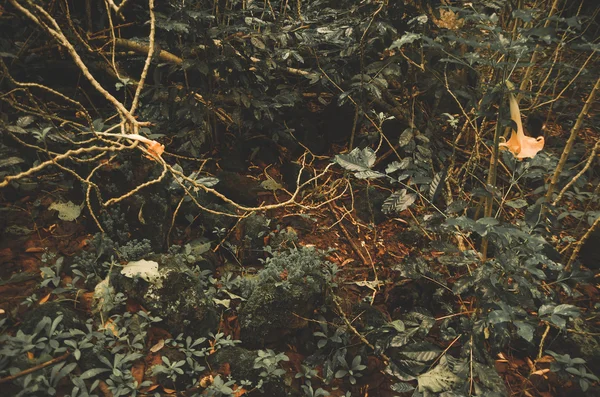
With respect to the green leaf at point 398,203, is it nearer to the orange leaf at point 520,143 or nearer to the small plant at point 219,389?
the orange leaf at point 520,143

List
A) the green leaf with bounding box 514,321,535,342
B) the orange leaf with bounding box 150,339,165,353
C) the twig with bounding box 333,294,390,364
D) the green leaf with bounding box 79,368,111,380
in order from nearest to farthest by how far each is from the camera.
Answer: the green leaf with bounding box 514,321,535,342 < the green leaf with bounding box 79,368,111,380 < the orange leaf with bounding box 150,339,165,353 < the twig with bounding box 333,294,390,364

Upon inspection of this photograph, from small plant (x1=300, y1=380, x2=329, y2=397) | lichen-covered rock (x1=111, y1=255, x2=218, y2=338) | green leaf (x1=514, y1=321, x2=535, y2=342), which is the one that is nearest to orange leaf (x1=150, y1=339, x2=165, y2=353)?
lichen-covered rock (x1=111, y1=255, x2=218, y2=338)

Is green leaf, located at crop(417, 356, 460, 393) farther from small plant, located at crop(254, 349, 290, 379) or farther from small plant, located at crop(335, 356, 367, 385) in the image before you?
small plant, located at crop(254, 349, 290, 379)

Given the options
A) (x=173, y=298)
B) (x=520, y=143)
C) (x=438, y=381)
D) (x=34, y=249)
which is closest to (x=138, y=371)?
(x=173, y=298)

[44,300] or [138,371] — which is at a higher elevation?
[44,300]

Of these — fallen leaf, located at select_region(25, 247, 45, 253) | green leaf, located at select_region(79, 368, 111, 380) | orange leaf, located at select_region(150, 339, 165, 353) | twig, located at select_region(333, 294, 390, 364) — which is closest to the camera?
green leaf, located at select_region(79, 368, 111, 380)

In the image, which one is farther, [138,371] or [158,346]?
[158,346]

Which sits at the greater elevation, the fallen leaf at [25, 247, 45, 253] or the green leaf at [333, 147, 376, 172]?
the green leaf at [333, 147, 376, 172]

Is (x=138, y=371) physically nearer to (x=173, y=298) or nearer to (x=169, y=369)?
(x=169, y=369)

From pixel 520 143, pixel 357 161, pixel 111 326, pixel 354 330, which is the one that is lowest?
pixel 354 330

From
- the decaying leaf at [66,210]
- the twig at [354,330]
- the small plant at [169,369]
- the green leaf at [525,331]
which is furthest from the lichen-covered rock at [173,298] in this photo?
the green leaf at [525,331]

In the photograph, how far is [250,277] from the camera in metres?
2.54

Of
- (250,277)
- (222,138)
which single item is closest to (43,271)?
(250,277)

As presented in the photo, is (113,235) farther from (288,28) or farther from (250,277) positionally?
(288,28)
